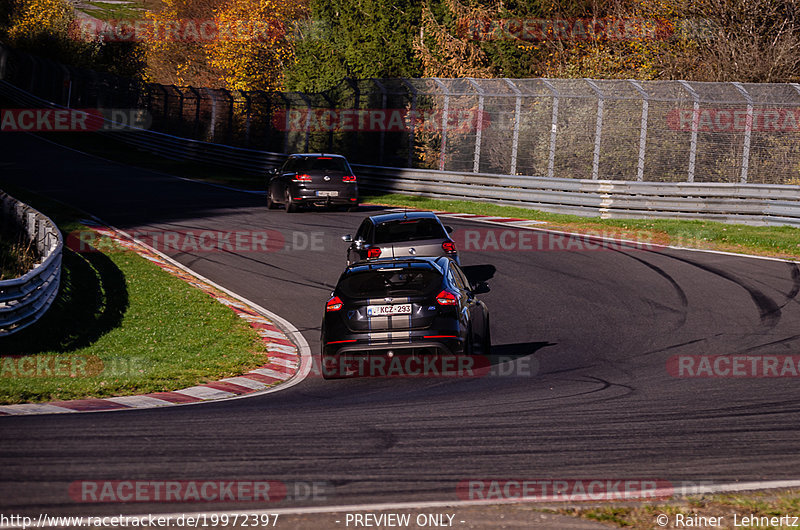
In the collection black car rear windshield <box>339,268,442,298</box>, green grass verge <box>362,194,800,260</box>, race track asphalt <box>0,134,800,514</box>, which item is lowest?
race track asphalt <box>0,134,800,514</box>

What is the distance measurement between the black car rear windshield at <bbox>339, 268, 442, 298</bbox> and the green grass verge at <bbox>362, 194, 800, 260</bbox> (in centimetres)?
1127

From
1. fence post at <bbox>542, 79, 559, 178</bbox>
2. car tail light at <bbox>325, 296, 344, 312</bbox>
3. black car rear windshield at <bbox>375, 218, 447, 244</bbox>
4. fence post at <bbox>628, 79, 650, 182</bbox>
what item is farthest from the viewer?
fence post at <bbox>542, 79, 559, 178</bbox>

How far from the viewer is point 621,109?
25297 mm

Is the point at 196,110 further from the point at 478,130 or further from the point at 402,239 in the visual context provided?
the point at 402,239


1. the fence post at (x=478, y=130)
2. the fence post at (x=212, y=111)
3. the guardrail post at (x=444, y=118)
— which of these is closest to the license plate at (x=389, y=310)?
the fence post at (x=478, y=130)

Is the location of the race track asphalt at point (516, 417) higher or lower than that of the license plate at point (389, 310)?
lower

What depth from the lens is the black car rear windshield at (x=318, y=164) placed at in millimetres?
26281

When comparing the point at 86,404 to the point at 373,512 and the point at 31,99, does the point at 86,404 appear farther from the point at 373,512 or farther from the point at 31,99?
the point at 31,99

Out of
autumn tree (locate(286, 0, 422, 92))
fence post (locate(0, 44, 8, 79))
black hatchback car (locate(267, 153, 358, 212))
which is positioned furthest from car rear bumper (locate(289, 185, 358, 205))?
fence post (locate(0, 44, 8, 79))

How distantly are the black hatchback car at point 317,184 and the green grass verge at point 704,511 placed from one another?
67.7 ft

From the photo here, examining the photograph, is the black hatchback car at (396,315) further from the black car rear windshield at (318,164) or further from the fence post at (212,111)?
the fence post at (212,111)

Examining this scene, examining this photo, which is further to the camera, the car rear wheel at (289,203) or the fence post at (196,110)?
the fence post at (196,110)

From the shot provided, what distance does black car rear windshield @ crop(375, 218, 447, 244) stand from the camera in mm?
15508

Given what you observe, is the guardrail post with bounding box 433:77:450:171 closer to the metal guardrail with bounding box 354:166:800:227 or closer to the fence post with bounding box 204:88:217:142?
the metal guardrail with bounding box 354:166:800:227
